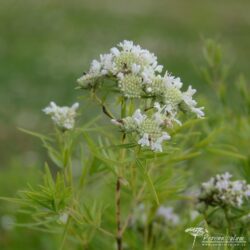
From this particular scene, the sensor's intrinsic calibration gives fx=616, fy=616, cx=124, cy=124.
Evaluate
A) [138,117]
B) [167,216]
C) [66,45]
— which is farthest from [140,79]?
[66,45]

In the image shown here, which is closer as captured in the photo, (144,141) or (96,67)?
(144,141)

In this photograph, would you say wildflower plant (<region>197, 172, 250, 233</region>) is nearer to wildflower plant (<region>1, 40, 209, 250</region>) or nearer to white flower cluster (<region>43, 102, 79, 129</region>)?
wildflower plant (<region>1, 40, 209, 250</region>)

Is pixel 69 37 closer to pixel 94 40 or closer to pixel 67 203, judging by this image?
pixel 94 40

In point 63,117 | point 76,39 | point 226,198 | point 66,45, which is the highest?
point 76,39

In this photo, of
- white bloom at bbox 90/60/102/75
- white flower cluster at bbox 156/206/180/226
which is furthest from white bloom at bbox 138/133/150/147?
white flower cluster at bbox 156/206/180/226

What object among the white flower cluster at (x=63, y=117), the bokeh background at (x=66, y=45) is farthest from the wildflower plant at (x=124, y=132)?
the bokeh background at (x=66, y=45)

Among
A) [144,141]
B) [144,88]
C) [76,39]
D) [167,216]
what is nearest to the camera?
[144,141]

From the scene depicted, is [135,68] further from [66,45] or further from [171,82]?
[66,45]
